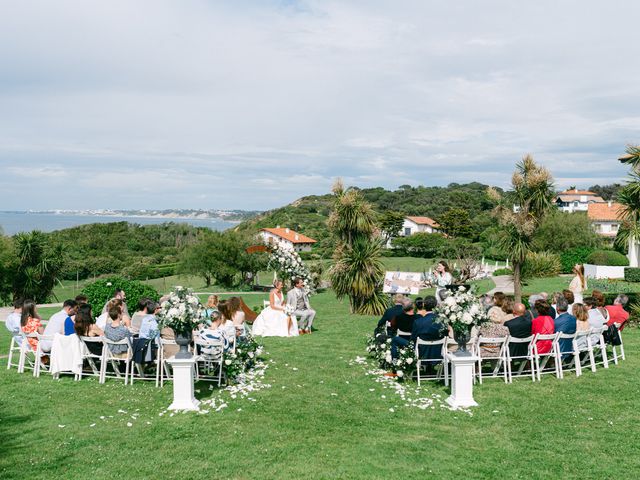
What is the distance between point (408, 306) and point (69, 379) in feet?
18.3

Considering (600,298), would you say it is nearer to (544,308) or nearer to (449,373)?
(544,308)

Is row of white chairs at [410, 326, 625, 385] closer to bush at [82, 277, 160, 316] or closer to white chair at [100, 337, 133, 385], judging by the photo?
white chair at [100, 337, 133, 385]

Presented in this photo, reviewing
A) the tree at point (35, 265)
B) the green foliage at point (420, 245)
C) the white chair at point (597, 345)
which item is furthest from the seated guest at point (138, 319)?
the green foliage at point (420, 245)

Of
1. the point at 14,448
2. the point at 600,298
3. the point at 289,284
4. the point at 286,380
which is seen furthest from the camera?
the point at 289,284

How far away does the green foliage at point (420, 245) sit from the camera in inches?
2379

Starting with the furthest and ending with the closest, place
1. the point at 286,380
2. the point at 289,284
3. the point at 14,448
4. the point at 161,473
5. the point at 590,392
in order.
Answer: the point at 289,284
the point at 286,380
the point at 590,392
the point at 14,448
the point at 161,473

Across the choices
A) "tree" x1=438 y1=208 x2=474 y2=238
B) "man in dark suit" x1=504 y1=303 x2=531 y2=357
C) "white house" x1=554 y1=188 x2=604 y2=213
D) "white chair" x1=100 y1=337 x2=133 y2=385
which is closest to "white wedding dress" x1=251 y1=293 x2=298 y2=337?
"white chair" x1=100 y1=337 x2=133 y2=385

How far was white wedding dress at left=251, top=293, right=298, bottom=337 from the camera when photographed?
13.1 m

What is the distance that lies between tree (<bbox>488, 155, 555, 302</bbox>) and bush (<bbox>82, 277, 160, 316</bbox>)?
1148cm

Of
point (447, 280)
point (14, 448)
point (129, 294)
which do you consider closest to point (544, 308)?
point (447, 280)

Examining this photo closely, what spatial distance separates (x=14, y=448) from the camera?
5684 millimetres

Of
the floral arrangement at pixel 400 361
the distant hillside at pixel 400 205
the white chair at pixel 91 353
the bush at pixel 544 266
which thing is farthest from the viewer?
the distant hillside at pixel 400 205

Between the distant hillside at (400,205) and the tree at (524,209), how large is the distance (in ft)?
241

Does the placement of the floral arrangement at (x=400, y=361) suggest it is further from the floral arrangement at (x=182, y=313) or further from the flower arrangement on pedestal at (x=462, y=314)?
the floral arrangement at (x=182, y=313)
